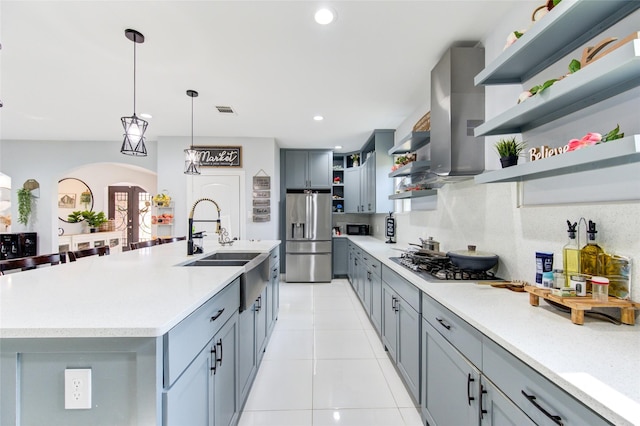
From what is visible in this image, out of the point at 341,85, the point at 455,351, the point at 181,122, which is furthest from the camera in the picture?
the point at 181,122

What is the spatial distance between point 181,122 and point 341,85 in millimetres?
2661

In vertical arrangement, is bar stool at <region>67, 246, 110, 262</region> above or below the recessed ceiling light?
below

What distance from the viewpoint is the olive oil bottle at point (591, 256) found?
1126 millimetres

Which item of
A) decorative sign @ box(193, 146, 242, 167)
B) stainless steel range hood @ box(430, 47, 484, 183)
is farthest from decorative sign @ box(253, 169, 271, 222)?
stainless steel range hood @ box(430, 47, 484, 183)

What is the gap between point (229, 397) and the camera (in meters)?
1.50

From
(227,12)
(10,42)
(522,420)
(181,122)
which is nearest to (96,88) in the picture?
(10,42)

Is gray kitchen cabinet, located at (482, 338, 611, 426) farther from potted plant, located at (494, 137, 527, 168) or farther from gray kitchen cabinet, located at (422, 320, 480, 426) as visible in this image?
potted plant, located at (494, 137, 527, 168)

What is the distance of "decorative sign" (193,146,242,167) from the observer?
16.0ft

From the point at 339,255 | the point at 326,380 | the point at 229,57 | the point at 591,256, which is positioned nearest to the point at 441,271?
the point at 591,256

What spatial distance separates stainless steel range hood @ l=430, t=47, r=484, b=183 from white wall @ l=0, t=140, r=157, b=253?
5314 mm

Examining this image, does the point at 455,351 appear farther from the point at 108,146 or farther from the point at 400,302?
the point at 108,146

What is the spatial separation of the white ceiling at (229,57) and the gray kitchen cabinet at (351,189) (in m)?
1.73

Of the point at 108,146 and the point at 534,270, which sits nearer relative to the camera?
the point at 534,270

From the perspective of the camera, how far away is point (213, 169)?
4.92m
